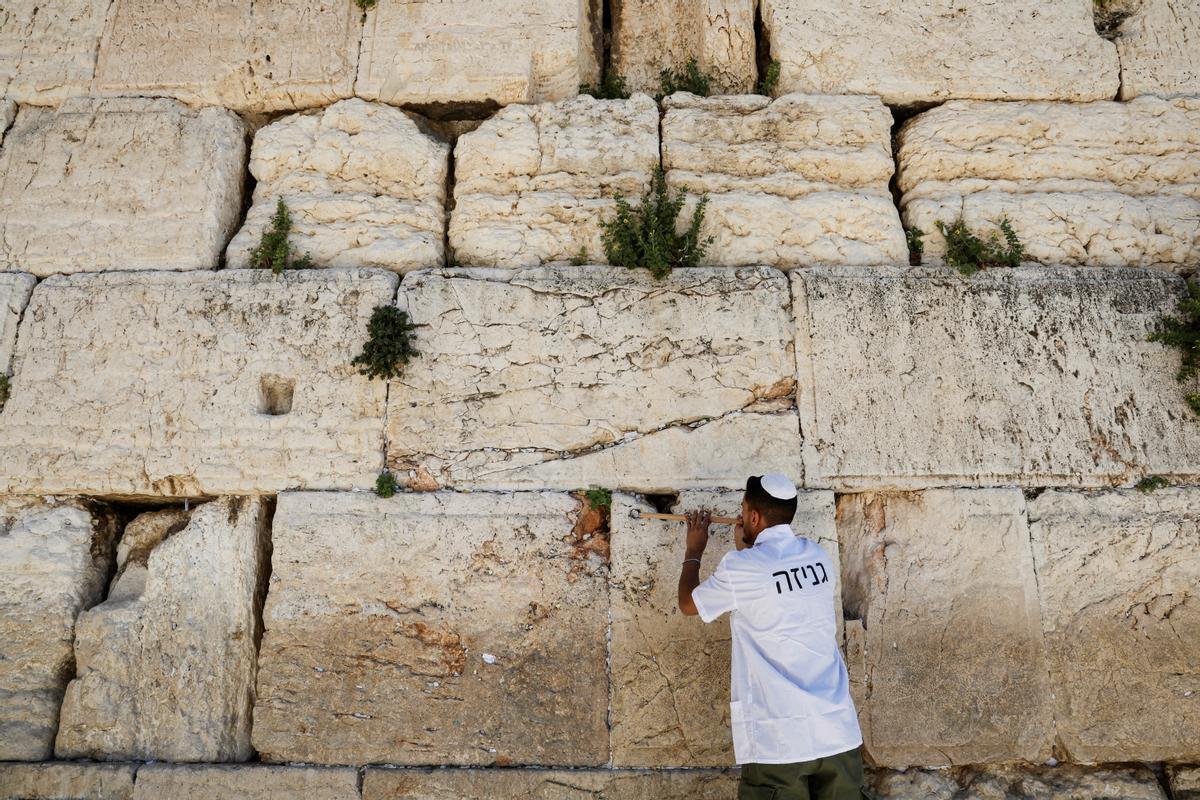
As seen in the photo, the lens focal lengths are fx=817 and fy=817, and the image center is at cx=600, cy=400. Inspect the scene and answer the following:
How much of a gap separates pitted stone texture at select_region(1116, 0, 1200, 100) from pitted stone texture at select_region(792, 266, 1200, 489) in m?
1.24

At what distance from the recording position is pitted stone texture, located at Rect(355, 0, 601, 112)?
4695mm

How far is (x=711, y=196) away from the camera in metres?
4.44

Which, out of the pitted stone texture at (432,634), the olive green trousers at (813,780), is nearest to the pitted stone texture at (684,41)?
the pitted stone texture at (432,634)

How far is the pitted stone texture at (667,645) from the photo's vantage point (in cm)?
370

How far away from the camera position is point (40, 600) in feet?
13.0

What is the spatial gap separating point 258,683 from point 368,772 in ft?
2.19

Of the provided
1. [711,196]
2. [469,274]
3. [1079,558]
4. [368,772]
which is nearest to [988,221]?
[711,196]

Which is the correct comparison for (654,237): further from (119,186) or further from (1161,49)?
(1161,49)

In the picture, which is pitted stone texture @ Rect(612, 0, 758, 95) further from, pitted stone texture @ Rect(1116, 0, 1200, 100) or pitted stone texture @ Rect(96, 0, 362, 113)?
pitted stone texture @ Rect(1116, 0, 1200, 100)

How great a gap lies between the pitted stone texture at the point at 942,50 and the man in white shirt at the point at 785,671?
2.83 m

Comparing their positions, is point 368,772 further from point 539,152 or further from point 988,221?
point 988,221

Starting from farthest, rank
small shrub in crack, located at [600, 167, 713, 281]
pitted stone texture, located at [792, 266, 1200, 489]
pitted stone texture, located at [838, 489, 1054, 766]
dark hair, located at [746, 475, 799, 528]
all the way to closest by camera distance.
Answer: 1. small shrub in crack, located at [600, 167, 713, 281]
2. pitted stone texture, located at [792, 266, 1200, 489]
3. pitted stone texture, located at [838, 489, 1054, 766]
4. dark hair, located at [746, 475, 799, 528]

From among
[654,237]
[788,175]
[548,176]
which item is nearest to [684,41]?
[788,175]

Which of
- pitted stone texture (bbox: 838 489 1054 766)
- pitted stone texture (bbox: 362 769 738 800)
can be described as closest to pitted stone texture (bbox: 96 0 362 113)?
pitted stone texture (bbox: 362 769 738 800)
